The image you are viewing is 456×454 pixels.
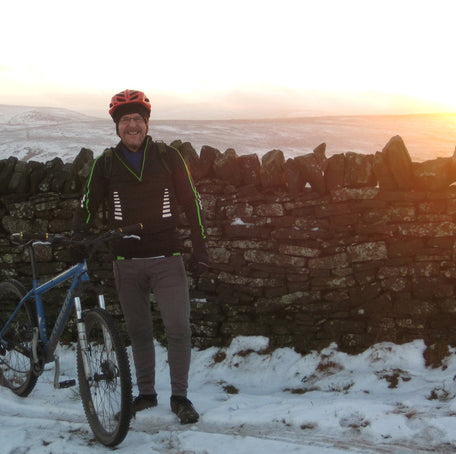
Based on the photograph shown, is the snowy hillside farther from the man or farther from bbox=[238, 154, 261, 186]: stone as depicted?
the man

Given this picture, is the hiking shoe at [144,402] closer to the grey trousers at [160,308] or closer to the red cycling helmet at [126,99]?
the grey trousers at [160,308]

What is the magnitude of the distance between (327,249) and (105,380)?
8.67ft

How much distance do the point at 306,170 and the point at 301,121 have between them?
966 inches

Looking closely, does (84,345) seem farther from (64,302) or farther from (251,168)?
(251,168)

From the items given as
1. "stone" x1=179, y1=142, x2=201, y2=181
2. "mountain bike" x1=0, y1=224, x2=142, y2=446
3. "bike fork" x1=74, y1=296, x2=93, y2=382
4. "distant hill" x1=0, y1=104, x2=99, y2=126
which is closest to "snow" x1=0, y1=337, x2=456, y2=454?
"mountain bike" x1=0, y1=224, x2=142, y2=446

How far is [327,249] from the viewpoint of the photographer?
5273 millimetres

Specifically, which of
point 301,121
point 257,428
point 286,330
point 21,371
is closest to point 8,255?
point 21,371

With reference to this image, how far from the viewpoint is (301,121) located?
28.9 metres

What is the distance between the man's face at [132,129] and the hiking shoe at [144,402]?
199cm

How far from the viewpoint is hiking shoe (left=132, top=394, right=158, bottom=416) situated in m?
4.04

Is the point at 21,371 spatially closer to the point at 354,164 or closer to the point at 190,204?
the point at 190,204

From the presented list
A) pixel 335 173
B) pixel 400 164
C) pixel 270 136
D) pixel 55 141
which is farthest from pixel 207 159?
pixel 55 141

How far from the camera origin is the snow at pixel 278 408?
3441 millimetres

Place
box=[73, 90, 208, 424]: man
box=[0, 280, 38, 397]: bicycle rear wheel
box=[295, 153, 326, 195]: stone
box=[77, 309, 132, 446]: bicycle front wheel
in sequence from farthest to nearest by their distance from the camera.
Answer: box=[295, 153, 326, 195]: stone
box=[0, 280, 38, 397]: bicycle rear wheel
box=[73, 90, 208, 424]: man
box=[77, 309, 132, 446]: bicycle front wheel
